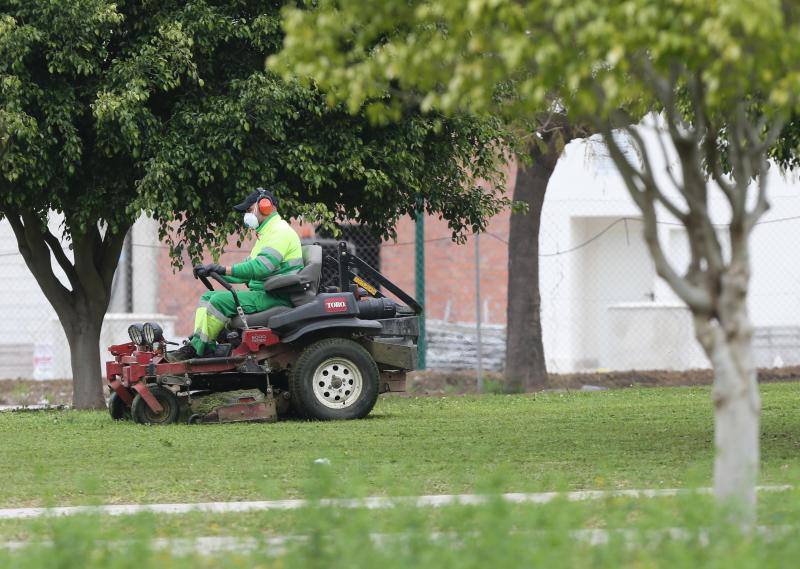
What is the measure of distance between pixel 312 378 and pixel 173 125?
3.06 metres

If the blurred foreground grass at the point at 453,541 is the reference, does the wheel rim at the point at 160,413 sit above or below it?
above

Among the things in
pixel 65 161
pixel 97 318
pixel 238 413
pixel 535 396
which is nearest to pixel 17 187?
pixel 65 161

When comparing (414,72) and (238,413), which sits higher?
(414,72)

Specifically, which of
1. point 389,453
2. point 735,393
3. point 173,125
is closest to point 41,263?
point 173,125

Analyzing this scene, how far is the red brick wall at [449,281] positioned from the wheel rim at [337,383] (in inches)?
553

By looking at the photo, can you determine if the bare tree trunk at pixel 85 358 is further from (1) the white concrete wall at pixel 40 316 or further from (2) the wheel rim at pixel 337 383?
(1) the white concrete wall at pixel 40 316

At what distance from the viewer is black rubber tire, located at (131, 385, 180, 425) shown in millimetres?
13930

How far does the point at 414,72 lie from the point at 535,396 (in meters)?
11.5

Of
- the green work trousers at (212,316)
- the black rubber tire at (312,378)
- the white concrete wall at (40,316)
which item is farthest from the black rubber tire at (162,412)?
the white concrete wall at (40,316)

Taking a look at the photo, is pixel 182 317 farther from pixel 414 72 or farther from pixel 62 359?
pixel 414 72

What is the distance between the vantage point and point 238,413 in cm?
1394

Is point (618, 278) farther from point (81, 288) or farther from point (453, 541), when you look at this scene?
point (453, 541)

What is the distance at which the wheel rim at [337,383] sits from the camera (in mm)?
14180

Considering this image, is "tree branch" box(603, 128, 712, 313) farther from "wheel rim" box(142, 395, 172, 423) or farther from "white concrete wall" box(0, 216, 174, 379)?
"white concrete wall" box(0, 216, 174, 379)
